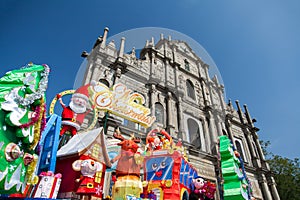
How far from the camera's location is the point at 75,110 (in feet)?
19.4

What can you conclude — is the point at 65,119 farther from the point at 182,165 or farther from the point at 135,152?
the point at 182,165

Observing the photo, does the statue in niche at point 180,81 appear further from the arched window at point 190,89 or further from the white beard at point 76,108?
the white beard at point 76,108

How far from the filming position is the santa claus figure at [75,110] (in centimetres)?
586

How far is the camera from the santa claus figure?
5863 millimetres

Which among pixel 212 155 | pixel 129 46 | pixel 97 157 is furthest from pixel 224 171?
pixel 129 46

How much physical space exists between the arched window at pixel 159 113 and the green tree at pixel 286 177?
55.9 feet

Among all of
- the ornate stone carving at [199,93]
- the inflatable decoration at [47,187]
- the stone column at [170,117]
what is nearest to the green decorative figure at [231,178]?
the stone column at [170,117]

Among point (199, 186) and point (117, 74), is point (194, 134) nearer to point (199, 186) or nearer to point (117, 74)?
point (199, 186)

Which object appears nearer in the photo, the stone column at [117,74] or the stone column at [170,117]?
the stone column at [117,74]

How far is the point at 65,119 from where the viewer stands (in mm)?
6391

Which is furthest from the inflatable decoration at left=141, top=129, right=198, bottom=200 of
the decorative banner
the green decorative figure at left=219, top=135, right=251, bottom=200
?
the green decorative figure at left=219, top=135, right=251, bottom=200

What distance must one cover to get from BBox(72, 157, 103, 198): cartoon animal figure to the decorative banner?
2.24 meters

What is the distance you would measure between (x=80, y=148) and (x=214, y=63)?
180 inches

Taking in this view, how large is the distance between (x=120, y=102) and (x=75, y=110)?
1.75 m
